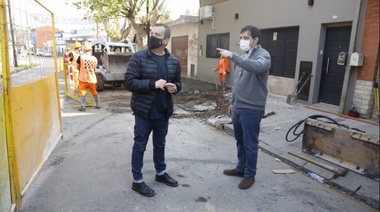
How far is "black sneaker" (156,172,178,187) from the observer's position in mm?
3597

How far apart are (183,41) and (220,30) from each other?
471cm

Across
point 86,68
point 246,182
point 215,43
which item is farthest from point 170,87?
point 215,43

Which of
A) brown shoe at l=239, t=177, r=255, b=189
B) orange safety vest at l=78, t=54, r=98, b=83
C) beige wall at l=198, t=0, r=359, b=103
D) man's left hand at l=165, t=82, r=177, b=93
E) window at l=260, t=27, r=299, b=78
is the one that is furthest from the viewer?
window at l=260, t=27, r=299, b=78

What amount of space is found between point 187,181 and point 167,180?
10.9 inches

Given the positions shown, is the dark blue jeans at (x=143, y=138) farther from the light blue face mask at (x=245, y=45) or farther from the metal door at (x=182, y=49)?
the metal door at (x=182, y=49)

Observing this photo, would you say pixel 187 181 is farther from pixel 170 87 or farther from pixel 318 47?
pixel 318 47

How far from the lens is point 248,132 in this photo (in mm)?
3508

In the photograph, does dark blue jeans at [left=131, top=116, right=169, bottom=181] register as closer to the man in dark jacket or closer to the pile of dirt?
the man in dark jacket

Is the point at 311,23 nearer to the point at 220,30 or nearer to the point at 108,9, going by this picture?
the point at 220,30

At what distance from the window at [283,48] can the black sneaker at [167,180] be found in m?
6.44

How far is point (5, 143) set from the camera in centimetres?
268

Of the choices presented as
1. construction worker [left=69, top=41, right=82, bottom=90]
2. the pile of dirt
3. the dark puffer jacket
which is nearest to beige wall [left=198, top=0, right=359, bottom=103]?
the pile of dirt

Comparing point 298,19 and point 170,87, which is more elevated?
point 298,19

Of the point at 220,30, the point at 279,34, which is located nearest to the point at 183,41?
the point at 220,30
